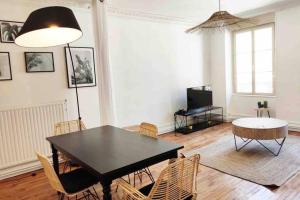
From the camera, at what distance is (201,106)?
5.64 meters

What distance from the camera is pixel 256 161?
3.50 m

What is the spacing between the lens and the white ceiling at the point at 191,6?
4.25m

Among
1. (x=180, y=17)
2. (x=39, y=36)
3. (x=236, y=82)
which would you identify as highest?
(x=180, y=17)

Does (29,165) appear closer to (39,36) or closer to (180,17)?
(39,36)

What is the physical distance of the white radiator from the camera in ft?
11.0

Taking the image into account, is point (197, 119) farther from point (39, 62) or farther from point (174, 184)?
point (174, 184)

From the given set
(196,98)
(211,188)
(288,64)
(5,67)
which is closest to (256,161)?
(211,188)

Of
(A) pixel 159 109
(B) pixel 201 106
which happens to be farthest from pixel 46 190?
(B) pixel 201 106

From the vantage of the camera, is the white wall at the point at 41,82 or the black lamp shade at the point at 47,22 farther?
the white wall at the point at 41,82

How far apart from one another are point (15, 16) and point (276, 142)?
4874 millimetres

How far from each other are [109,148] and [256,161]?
8.06 ft

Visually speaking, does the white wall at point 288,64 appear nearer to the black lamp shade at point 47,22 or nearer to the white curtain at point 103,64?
the white curtain at point 103,64

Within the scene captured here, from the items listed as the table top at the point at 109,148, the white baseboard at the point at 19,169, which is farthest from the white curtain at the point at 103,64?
the white baseboard at the point at 19,169

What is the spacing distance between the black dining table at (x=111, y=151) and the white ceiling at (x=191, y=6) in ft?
8.62
